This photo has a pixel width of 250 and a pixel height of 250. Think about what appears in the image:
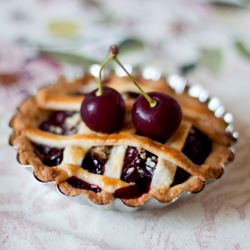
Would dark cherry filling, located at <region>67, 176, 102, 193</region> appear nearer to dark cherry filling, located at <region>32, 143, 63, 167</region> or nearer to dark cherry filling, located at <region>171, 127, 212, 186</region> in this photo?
dark cherry filling, located at <region>32, 143, 63, 167</region>

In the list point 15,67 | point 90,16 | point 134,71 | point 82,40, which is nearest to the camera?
point 134,71

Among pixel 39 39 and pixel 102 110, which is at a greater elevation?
pixel 102 110

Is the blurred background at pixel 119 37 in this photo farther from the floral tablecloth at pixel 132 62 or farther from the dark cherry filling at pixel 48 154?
the dark cherry filling at pixel 48 154

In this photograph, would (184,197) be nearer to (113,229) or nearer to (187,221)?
(187,221)

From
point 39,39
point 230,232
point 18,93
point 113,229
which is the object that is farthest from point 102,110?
point 39,39

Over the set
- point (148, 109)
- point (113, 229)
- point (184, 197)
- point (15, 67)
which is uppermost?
point (148, 109)

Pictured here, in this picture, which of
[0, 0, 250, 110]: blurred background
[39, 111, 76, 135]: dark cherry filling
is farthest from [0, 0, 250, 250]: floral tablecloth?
[39, 111, 76, 135]: dark cherry filling

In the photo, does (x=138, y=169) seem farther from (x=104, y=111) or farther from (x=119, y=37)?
(x=119, y=37)
